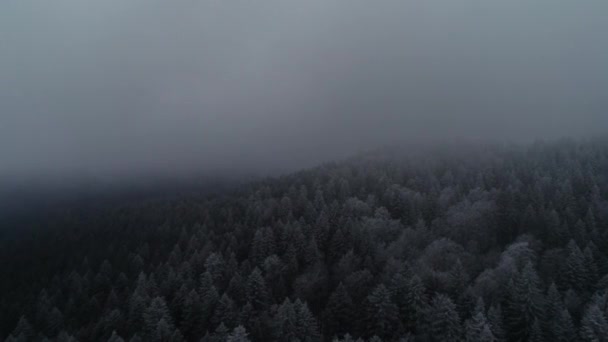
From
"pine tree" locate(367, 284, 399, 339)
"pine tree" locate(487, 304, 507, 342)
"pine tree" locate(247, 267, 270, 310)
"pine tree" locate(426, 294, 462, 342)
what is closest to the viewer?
"pine tree" locate(487, 304, 507, 342)

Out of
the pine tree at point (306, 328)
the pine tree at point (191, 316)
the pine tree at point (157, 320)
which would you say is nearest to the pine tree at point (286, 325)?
the pine tree at point (306, 328)

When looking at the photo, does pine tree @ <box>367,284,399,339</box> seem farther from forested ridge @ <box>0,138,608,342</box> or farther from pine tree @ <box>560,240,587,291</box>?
pine tree @ <box>560,240,587,291</box>

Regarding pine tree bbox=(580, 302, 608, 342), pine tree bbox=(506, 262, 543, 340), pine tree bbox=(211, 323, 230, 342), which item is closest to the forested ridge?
pine tree bbox=(580, 302, 608, 342)

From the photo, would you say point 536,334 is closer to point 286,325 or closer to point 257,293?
point 286,325

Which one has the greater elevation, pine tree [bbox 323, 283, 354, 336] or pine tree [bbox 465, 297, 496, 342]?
pine tree [bbox 465, 297, 496, 342]

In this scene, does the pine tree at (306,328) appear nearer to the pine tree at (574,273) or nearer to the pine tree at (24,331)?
the pine tree at (574,273)

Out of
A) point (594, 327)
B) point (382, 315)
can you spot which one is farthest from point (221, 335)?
point (594, 327)

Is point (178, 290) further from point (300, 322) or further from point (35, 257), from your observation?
point (35, 257)

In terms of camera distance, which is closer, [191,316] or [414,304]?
[414,304]

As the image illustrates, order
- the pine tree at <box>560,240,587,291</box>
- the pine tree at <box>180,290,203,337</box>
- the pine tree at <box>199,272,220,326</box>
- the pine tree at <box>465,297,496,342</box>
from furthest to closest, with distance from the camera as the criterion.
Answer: the pine tree at <box>180,290,203,337</box> → the pine tree at <box>199,272,220,326</box> → the pine tree at <box>560,240,587,291</box> → the pine tree at <box>465,297,496,342</box>

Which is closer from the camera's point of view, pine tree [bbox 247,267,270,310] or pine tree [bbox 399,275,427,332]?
pine tree [bbox 399,275,427,332]
